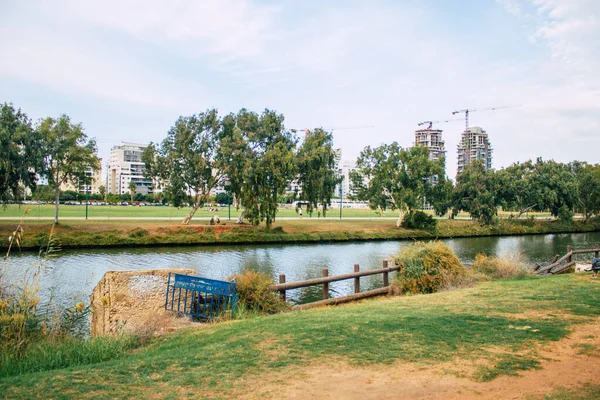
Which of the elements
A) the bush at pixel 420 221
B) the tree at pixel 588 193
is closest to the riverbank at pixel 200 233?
the bush at pixel 420 221

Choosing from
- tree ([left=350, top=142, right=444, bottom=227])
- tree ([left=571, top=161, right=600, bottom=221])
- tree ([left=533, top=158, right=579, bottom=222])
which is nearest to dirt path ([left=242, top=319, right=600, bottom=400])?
tree ([left=350, top=142, right=444, bottom=227])

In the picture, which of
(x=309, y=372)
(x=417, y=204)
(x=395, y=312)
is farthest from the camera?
(x=417, y=204)

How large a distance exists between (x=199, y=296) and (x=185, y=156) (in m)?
34.4

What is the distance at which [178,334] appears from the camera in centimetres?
943

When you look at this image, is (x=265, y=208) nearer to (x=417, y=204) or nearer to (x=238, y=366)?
(x=417, y=204)

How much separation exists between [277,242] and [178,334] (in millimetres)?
33781

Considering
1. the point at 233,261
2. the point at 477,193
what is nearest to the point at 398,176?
the point at 477,193

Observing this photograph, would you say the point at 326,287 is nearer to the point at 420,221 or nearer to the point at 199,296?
the point at 199,296

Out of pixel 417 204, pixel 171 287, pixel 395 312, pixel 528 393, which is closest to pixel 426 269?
pixel 395 312

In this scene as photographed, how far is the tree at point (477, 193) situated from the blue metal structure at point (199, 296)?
51094mm

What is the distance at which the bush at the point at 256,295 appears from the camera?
40.2 feet

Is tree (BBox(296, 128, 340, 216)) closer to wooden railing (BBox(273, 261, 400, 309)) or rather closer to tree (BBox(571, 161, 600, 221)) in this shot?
wooden railing (BBox(273, 261, 400, 309))

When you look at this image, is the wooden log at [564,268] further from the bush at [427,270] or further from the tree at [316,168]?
the tree at [316,168]

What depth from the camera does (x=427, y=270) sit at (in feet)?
54.5
